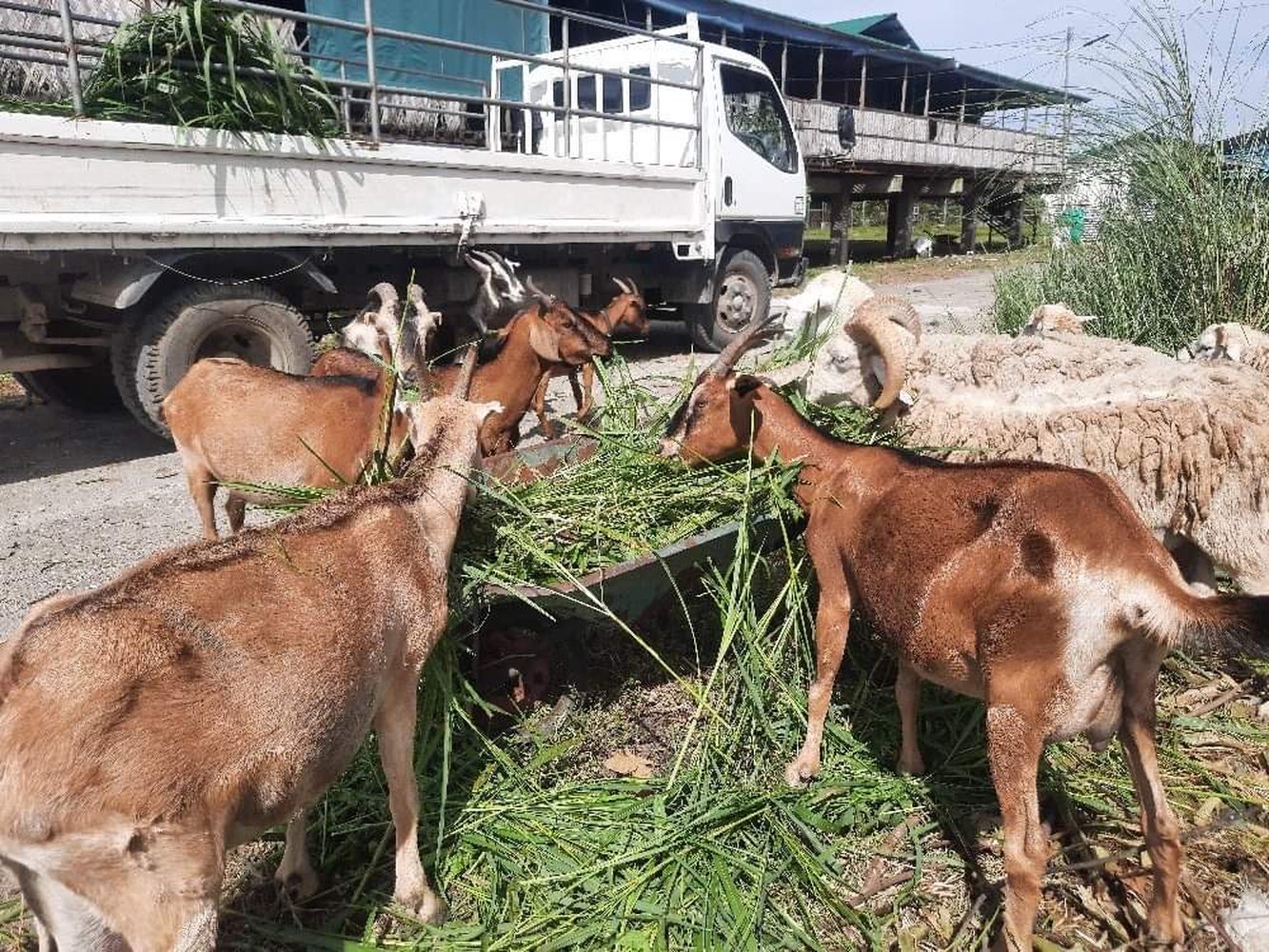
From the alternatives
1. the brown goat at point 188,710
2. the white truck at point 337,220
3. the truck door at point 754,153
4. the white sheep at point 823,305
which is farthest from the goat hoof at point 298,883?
the truck door at point 754,153

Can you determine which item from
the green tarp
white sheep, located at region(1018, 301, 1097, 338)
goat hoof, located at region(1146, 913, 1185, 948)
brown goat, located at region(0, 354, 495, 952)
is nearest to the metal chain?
brown goat, located at region(0, 354, 495, 952)

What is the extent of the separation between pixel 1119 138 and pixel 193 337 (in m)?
7.79

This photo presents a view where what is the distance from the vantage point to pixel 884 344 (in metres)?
4.71

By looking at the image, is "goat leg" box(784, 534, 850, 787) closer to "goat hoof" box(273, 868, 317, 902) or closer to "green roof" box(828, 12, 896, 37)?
"goat hoof" box(273, 868, 317, 902)

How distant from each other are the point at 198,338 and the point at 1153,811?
23.6 feet

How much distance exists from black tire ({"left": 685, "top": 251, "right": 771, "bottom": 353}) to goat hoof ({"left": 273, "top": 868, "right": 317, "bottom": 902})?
9.86 metres

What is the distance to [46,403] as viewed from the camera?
9742 mm

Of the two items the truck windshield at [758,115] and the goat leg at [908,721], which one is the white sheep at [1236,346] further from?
the truck windshield at [758,115]

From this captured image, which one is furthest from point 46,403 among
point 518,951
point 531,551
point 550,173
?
point 518,951

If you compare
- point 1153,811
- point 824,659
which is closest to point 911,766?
point 824,659

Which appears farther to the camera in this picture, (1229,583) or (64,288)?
(64,288)

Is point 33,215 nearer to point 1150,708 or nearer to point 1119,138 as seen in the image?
point 1150,708

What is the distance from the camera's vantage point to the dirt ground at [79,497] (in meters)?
5.56

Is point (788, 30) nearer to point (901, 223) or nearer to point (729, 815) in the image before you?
point (901, 223)
